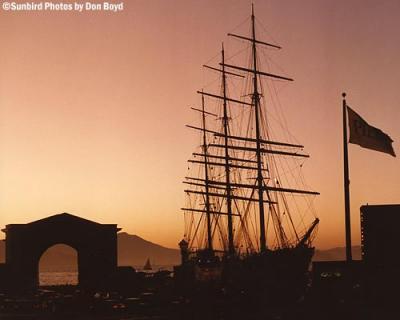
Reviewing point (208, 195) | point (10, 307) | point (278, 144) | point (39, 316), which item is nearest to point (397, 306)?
point (39, 316)

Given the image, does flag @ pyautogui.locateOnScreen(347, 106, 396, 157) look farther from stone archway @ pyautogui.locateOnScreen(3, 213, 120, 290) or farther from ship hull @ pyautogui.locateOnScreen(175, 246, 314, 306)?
stone archway @ pyautogui.locateOnScreen(3, 213, 120, 290)

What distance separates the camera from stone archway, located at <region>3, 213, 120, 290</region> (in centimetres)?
7562

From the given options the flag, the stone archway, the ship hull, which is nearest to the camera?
the flag

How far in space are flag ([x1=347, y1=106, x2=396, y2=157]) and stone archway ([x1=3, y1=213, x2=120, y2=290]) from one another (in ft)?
153

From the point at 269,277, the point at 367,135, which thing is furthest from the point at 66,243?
the point at 367,135

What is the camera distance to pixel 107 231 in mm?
77250

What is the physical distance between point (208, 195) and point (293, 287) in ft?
127

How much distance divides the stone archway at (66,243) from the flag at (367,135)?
46.8m

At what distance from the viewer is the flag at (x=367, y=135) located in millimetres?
32406

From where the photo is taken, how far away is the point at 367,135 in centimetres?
3269

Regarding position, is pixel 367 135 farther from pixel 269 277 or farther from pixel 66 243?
pixel 66 243

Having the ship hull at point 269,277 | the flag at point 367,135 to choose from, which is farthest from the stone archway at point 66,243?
the flag at point 367,135

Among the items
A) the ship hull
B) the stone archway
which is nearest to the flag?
the ship hull

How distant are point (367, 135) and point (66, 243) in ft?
160
